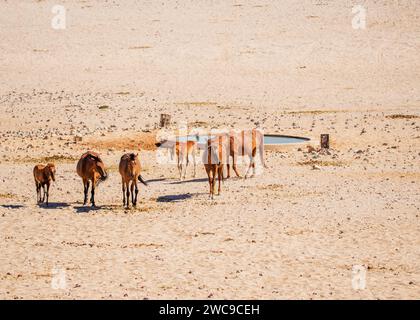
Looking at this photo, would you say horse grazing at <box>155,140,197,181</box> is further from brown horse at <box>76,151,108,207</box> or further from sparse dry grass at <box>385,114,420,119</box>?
sparse dry grass at <box>385,114,420,119</box>

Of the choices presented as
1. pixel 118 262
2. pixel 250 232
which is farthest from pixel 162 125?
pixel 118 262

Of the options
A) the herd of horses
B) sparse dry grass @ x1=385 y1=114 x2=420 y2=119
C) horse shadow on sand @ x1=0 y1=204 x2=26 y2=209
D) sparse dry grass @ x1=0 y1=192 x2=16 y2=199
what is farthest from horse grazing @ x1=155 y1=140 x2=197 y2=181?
sparse dry grass @ x1=385 y1=114 x2=420 y2=119

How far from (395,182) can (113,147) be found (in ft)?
35.9

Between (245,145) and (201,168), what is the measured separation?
202 cm

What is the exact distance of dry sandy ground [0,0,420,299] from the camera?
579 inches

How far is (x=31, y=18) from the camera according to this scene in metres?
76.8

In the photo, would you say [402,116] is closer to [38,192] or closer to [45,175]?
[38,192]

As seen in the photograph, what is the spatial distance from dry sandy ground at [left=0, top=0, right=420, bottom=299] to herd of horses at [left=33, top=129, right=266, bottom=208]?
0.47m

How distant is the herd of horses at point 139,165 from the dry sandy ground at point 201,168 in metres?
0.47

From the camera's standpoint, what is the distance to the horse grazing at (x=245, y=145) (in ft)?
81.9

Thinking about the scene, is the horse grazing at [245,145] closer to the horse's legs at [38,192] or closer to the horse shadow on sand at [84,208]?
the horse shadow on sand at [84,208]

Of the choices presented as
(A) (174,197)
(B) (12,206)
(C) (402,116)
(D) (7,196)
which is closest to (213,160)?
(A) (174,197)

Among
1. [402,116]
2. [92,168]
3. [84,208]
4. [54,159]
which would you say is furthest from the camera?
[402,116]

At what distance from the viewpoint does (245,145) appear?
83.8ft
